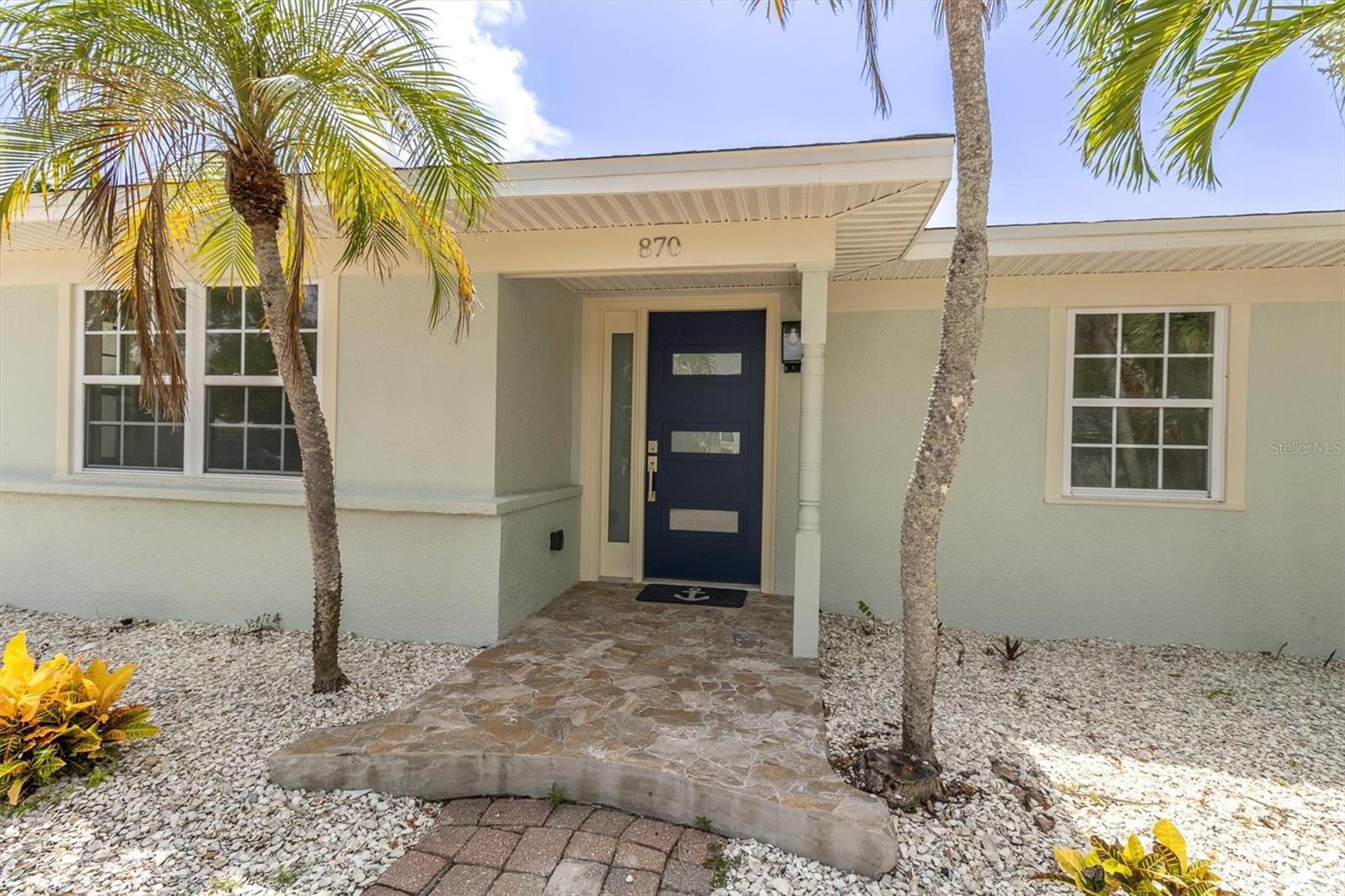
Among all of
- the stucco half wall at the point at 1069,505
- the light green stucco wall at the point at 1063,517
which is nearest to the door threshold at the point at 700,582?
the stucco half wall at the point at 1069,505

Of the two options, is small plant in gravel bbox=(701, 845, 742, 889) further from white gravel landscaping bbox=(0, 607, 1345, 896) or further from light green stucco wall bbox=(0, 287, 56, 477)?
light green stucco wall bbox=(0, 287, 56, 477)

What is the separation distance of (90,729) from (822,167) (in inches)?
173

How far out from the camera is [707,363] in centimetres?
579

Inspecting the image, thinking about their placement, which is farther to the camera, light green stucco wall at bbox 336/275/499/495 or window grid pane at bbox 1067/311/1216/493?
window grid pane at bbox 1067/311/1216/493

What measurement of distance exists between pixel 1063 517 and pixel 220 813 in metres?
5.52

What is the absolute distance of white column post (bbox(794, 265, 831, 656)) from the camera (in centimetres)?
402

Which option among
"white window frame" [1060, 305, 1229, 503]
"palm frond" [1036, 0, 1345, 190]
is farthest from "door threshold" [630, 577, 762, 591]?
"palm frond" [1036, 0, 1345, 190]

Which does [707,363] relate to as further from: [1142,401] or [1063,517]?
[1142,401]

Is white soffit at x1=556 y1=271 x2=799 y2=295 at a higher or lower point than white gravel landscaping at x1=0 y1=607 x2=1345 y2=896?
higher

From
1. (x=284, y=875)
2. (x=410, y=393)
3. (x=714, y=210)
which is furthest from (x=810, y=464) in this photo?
(x=284, y=875)

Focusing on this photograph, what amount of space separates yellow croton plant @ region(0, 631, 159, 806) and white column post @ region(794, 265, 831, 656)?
3.51 metres

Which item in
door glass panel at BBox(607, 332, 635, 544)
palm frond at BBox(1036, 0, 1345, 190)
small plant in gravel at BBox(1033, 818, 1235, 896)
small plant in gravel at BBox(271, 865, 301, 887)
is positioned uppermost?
palm frond at BBox(1036, 0, 1345, 190)

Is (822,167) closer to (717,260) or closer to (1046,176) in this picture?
(717,260)

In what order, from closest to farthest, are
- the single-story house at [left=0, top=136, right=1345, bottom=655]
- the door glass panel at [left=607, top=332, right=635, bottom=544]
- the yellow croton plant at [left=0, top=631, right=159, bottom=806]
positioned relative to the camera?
the yellow croton plant at [left=0, top=631, right=159, bottom=806]
the single-story house at [left=0, top=136, right=1345, bottom=655]
the door glass panel at [left=607, top=332, right=635, bottom=544]
